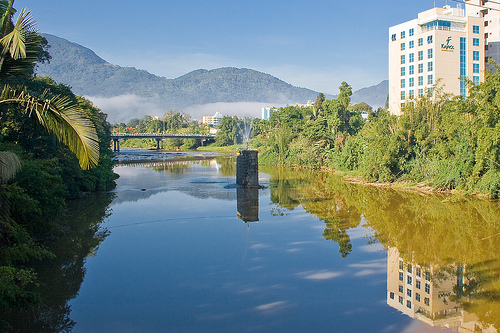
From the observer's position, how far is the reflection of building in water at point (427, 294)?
27.3ft

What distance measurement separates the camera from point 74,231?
49.5 ft

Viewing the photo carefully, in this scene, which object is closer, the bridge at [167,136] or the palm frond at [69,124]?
the palm frond at [69,124]

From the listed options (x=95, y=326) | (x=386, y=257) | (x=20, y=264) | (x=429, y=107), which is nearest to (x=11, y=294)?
(x=95, y=326)

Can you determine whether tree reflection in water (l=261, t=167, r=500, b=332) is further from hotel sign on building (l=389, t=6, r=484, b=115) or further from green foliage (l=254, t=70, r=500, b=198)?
hotel sign on building (l=389, t=6, r=484, b=115)

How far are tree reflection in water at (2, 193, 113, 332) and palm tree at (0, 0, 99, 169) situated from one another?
304 cm

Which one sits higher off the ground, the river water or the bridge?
the bridge

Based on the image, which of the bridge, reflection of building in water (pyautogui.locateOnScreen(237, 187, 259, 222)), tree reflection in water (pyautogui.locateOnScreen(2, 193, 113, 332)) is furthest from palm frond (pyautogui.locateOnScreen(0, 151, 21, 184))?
the bridge

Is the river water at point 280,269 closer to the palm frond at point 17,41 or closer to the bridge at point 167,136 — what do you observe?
the palm frond at point 17,41

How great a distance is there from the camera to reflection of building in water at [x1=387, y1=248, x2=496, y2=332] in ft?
27.3

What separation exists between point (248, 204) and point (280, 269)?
10256 millimetres

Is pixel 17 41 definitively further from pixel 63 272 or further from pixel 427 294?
pixel 427 294

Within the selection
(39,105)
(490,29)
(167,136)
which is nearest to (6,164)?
(39,105)

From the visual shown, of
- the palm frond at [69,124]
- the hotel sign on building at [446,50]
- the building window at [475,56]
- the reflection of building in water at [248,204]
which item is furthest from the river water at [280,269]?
the building window at [475,56]

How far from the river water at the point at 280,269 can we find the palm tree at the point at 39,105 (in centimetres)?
387
